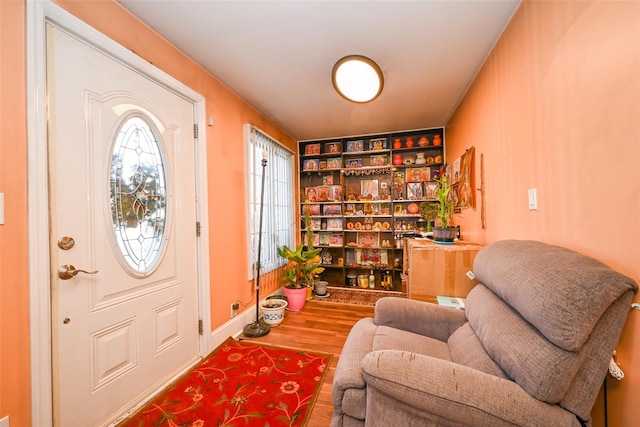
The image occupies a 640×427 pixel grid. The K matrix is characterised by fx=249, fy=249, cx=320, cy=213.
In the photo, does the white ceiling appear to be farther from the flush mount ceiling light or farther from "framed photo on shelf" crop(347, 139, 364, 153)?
"framed photo on shelf" crop(347, 139, 364, 153)

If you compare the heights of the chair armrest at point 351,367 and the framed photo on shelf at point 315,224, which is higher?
the framed photo on shelf at point 315,224

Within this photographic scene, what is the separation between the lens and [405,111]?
3.10 metres

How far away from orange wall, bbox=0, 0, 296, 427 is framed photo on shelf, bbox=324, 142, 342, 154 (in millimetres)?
1862

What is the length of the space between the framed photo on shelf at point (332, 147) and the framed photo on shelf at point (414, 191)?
125 cm

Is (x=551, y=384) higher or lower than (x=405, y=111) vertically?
lower

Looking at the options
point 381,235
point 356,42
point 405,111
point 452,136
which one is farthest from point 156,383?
point 452,136

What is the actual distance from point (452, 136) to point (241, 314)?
10.8 feet

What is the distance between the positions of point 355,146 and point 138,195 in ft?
10.4

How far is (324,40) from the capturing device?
1.81 metres

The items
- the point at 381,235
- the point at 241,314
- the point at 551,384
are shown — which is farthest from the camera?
the point at 381,235

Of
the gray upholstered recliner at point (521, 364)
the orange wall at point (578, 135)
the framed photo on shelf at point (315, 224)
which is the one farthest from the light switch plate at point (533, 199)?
the framed photo on shelf at point (315, 224)

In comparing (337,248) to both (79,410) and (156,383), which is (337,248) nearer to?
(156,383)

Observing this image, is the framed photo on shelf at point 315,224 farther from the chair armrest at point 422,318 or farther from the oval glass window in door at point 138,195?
the chair armrest at point 422,318

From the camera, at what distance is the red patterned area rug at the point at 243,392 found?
1443 millimetres
